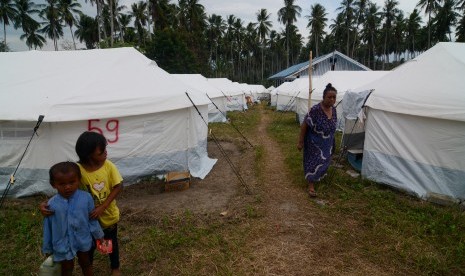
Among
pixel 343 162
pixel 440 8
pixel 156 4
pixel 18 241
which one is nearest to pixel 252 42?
pixel 156 4

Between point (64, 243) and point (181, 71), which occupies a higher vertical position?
point (181, 71)

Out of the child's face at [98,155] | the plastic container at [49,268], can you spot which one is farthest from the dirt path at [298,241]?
A: the child's face at [98,155]

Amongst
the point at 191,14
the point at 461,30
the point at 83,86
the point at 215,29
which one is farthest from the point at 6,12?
the point at 461,30

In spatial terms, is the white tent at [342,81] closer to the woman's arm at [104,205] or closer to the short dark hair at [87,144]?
the woman's arm at [104,205]

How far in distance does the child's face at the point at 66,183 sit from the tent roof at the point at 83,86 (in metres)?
3.39

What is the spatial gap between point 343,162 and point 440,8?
4525 centimetres

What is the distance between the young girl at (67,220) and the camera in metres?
2.32

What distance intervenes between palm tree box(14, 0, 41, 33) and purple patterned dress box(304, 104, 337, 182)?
48277mm

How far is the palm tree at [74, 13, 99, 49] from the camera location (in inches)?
1599

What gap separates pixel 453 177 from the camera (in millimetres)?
5000

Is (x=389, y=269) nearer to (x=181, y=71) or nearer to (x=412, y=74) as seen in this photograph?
(x=412, y=74)

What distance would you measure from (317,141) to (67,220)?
4386 mm

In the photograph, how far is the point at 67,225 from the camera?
2.42m

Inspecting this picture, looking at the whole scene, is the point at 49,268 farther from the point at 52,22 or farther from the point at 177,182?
the point at 52,22
